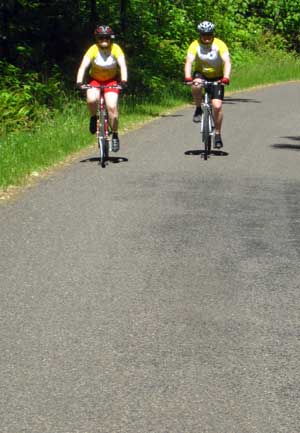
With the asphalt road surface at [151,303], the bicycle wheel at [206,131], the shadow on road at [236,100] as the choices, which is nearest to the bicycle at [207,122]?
the bicycle wheel at [206,131]

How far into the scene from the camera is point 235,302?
7.36 metres

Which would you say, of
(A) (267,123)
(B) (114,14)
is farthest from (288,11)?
(A) (267,123)

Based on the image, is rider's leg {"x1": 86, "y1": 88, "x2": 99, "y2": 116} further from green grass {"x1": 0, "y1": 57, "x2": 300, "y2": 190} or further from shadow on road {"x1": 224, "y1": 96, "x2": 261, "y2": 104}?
shadow on road {"x1": 224, "y1": 96, "x2": 261, "y2": 104}

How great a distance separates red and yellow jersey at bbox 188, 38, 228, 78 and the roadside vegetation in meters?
2.43

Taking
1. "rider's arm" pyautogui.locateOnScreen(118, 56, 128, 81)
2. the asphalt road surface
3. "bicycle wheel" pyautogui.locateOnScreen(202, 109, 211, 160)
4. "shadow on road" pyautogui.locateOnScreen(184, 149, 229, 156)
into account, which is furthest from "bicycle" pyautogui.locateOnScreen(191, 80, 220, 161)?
"rider's arm" pyautogui.locateOnScreen(118, 56, 128, 81)

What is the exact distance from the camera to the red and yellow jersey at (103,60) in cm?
1446

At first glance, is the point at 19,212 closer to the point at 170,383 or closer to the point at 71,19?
the point at 170,383

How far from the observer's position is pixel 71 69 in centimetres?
2631

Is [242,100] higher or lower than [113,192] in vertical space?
lower

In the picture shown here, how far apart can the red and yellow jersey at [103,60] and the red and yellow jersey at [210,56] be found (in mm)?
1406

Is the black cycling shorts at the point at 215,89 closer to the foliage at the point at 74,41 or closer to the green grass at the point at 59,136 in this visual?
the green grass at the point at 59,136

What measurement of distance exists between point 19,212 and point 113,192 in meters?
1.67

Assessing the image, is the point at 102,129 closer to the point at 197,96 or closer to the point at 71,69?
the point at 197,96

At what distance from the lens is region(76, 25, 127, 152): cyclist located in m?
14.4
